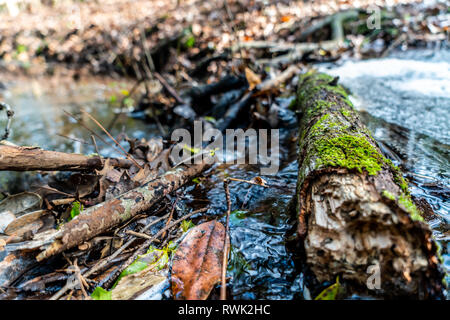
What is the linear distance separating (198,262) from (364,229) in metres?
0.87

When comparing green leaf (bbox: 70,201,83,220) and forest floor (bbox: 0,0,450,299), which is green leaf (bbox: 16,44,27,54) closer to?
forest floor (bbox: 0,0,450,299)

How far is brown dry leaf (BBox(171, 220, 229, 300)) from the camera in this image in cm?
129

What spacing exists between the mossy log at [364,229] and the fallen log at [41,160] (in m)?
1.58

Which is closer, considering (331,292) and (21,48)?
(331,292)

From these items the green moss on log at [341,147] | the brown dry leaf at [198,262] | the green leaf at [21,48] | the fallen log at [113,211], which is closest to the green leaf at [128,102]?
the fallen log at [113,211]

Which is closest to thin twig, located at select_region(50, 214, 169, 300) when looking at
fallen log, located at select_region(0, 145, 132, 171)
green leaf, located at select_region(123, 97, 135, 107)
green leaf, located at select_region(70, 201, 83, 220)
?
green leaf, located at select_region(70, 201, 83, 220)

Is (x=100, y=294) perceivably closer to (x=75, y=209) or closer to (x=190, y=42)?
(x=75, y=209)

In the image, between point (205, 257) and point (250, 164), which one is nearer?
point (205, 257)

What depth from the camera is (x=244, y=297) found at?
1.32m

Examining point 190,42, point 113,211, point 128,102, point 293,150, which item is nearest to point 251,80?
point 293,150

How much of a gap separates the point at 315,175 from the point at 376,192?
293 millimetres

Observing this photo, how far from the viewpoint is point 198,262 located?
143 centimetres
